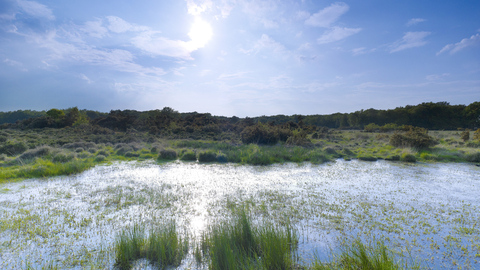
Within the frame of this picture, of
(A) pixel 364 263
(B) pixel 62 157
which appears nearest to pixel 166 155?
(B) pixel 62 157

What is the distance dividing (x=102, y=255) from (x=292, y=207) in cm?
444

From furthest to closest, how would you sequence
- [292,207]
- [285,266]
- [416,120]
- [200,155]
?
[416,120] < [200,155] < [292,207] < [285,266]

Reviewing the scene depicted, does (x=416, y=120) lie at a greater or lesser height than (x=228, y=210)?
greater

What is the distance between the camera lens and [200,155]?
14680 mm

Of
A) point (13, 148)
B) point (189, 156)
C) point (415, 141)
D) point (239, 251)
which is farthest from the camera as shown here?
point (415, 141)

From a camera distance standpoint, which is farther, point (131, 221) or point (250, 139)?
point (250, 139)

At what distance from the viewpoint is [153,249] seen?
3.89m

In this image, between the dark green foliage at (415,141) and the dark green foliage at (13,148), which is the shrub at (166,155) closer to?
the dark green foliage at (13,148)

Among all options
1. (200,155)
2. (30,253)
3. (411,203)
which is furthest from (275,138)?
(30,253)

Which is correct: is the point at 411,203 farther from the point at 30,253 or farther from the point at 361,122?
the point at 361,122

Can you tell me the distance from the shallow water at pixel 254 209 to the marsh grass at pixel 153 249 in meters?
0.23

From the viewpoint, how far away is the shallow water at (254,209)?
4.06 metres

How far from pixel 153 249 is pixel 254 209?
2.86 m

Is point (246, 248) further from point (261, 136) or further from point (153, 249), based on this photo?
point (261, 136)
